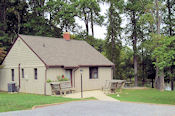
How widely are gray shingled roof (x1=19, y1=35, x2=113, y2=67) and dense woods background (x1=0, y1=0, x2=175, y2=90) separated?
7.45 metres

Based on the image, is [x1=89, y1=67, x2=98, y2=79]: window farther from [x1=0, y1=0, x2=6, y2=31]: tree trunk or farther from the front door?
[x1=0, y1=0, x2=6, y2=31]: tree trunk

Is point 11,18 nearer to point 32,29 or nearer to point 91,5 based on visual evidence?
point 32,29

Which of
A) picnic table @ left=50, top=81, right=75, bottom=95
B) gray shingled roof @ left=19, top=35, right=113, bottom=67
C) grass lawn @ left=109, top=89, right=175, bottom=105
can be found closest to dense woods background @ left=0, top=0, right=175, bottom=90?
gray shingled roof @ left=19, top=35, right=113, bottom=67

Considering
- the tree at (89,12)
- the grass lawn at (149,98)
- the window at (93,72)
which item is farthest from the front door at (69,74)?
the tree at (89,12)

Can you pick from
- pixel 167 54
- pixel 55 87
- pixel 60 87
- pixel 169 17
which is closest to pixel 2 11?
pixel 55 87

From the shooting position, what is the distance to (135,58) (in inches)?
1345

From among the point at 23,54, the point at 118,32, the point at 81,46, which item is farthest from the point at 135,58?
the point at 23,54

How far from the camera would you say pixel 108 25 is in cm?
3462

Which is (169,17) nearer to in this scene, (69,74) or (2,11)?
(69,74)

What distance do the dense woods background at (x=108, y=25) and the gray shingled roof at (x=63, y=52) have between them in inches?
293

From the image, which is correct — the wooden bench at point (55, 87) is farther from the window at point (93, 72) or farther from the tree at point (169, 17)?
the tree at point (169, 17)

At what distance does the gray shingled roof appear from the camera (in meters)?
22.4

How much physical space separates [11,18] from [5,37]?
594 centimetres

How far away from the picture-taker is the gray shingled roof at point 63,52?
73.4 ft
